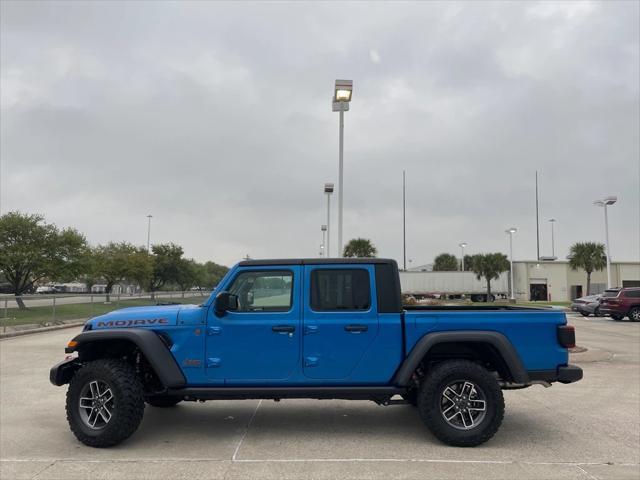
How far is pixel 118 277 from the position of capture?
39.1 metres

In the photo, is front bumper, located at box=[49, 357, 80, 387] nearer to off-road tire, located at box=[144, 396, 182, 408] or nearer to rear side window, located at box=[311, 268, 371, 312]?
off-road tire, located at box=[144, 396, 182, 408]

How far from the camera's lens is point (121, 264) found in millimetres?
37562

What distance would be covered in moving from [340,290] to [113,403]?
2564 millimetres

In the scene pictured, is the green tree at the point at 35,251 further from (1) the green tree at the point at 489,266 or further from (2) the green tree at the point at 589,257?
(2) the green tree at the point at 589,257

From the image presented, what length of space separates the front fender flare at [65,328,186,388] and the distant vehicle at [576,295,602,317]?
94.6ft

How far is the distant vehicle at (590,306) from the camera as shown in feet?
93.5

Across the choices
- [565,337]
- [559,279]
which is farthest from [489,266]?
[565,337]

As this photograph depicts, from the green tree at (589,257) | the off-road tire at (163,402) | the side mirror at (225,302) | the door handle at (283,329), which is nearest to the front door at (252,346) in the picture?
the door handle at (283,329)

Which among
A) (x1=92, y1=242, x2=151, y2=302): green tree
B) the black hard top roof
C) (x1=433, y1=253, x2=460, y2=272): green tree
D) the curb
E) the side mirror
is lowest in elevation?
the curb

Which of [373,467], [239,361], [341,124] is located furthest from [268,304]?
[341,124]

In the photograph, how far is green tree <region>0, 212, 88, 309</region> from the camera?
84.1ft

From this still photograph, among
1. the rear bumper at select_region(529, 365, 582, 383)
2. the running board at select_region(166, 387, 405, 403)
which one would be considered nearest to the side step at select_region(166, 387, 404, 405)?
the running board at select_region(166, 387, 405, 403)

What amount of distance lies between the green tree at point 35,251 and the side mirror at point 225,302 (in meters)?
24.6

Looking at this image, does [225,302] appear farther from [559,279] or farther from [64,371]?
[559,279]
